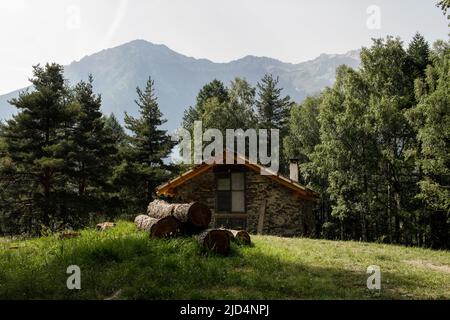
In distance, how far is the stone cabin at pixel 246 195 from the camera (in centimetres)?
2261

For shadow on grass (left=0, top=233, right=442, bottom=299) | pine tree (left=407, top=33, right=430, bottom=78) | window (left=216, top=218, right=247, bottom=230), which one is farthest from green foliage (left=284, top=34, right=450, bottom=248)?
shadow on grass (left=0, top=233, right=442, bottom=299)

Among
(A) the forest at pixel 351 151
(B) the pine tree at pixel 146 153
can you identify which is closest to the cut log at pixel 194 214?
(A) the forest at pixel 351 151

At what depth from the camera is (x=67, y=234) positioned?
12164 mm

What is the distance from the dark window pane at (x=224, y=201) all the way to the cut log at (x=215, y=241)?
12536mm

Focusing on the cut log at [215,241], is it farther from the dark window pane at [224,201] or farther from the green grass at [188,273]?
the dark window pane at [224,201]

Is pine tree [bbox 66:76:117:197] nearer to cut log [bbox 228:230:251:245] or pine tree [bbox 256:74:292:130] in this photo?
pine tree [bbox 256:74:292:130]

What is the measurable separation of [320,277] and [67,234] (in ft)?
24.1

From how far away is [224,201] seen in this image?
23.6m

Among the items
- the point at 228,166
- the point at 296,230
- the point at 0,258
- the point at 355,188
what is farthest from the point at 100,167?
the point at 0,258

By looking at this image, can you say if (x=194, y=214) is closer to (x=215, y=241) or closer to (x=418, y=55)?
(x=215, y=241)

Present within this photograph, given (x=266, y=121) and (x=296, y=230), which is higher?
(x=266, y=121)

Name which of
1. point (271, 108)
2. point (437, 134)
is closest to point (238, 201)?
point (437, 134)

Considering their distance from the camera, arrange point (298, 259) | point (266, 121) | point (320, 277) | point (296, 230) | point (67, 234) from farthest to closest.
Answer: point (266, 121)
point (296, 230)
point (67, 234)
point (298, 259)
point (320, 277)
